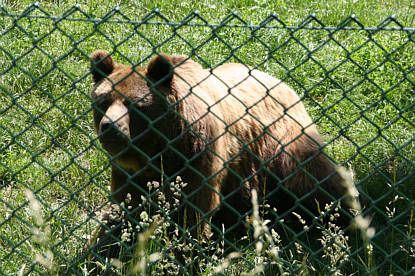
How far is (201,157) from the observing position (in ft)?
13.8

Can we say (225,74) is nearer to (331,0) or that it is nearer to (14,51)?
(14,51)

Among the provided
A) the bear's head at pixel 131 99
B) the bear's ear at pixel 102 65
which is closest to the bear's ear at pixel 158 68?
the bear's head at pixel 131 99

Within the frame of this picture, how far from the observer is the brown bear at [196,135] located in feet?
12.3

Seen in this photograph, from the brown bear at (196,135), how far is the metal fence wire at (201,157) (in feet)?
0.04

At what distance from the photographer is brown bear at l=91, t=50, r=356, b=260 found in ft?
12.3

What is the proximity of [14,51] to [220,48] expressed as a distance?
2.36 m

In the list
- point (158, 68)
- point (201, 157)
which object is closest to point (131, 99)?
point (158, 68)

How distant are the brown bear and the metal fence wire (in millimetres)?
14

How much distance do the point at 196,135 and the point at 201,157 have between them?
788 mm

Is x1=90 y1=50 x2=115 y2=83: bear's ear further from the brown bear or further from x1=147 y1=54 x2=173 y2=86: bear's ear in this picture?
x1=147 y1=54 x2=173 y2=86: bear's ear

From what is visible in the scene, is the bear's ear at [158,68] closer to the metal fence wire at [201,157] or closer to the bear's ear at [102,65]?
the metal fence wire at [201,157]

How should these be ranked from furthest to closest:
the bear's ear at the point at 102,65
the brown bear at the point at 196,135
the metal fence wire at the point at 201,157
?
the bear's ear at the point at 102,65
the brown bear at the point at 196,135
the metal fence wire at the point at 201,157

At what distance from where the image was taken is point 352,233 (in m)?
4.69

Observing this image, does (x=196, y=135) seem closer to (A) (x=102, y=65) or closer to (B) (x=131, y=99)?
(B) (x=131, y=99)
